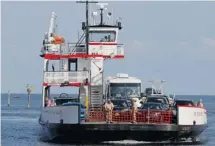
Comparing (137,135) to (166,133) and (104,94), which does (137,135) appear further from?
(104,94)

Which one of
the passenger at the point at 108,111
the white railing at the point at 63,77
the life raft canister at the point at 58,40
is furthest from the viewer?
the life raft canister at the point at 58,40

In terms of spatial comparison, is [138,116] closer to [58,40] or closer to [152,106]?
[152,106]

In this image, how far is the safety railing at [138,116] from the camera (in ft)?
123

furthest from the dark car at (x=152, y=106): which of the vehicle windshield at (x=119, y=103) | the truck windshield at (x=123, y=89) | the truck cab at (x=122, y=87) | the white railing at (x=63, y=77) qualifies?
the white railing at (x=63, y=77)

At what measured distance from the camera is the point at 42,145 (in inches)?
1570

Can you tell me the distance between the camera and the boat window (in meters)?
46.0

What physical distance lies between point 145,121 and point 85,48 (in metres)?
9.57

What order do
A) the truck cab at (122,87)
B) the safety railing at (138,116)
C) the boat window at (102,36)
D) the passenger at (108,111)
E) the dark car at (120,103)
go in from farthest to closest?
the boat window at (102,36), the truck cab at (122,87), the dark car at (120,103), the safety railing at (138,116), the passenger at (108,111)

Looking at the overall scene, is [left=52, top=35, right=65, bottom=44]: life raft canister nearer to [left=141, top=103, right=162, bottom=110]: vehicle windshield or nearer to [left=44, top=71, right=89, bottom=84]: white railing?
[left=44, top=71, right=89, bottom=84]: white railing

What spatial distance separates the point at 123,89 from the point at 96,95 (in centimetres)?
171

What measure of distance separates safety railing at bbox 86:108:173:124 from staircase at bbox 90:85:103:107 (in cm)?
630

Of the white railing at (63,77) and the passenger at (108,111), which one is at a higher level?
the white railing at (63,77)

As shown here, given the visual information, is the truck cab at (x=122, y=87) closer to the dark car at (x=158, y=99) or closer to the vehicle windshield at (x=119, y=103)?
the dark car at (x=158, y=99)

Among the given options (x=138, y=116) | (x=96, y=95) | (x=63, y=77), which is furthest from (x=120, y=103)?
(x=63, y=77)
